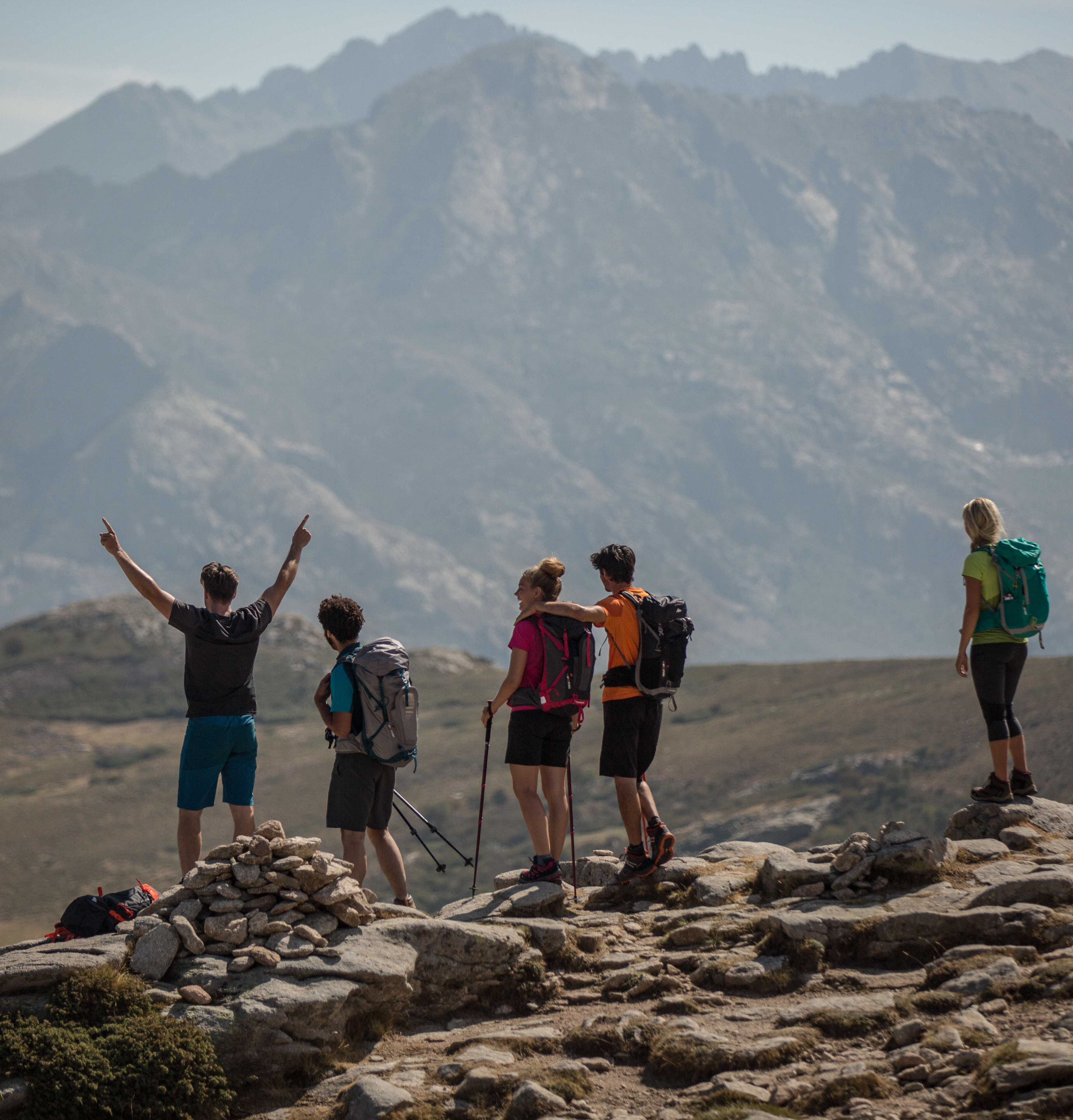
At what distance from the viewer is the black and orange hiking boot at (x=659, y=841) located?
53.3 feet

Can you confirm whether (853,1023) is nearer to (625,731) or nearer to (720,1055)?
(720,1055)

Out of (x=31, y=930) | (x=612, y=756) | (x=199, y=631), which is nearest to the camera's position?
(x=199, y=631)

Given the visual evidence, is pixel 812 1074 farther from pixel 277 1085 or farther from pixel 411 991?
pixel 277 1085

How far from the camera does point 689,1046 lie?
1170cm

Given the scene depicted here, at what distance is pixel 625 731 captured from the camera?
610 inches

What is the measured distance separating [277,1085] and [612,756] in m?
5.46

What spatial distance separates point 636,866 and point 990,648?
212 inches

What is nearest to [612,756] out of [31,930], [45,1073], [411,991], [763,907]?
[763,907]

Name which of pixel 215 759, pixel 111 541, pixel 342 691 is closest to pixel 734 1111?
pixel 342 691

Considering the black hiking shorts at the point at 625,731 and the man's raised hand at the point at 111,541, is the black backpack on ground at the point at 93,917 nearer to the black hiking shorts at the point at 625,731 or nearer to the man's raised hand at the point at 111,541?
the man's raised hand at the point at 111,541

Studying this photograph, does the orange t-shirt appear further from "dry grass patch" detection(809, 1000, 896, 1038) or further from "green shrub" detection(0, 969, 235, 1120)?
"green shrub" detection(0, 969, 235, 1120)

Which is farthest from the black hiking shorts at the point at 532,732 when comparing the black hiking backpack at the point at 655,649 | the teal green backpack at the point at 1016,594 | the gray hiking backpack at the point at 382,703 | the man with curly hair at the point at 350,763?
the teal green backpack at the point at 1016,594

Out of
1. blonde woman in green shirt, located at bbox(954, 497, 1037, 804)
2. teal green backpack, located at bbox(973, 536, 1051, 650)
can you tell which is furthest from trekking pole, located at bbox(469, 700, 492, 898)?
teal green backpack, located at bbox(973, 536, 1051, 650)

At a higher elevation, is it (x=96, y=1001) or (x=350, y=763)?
(x=350, y=763)
